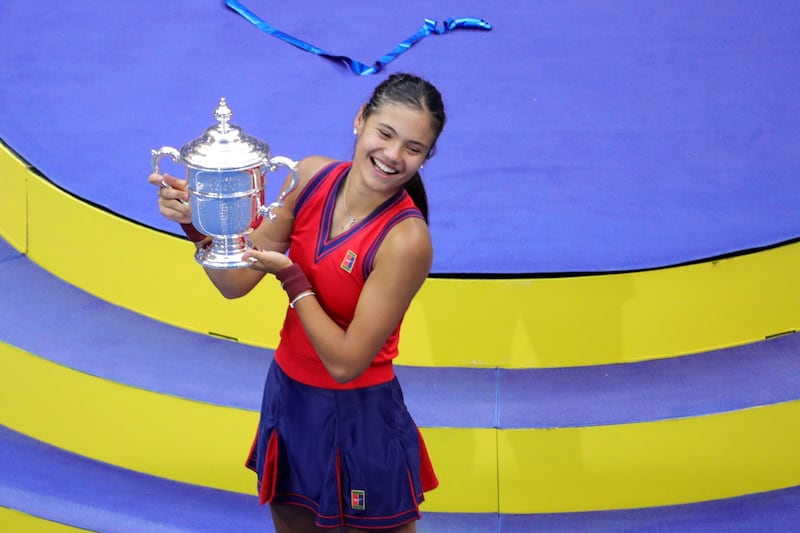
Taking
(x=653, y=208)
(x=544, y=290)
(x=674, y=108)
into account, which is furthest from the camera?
(x=674, y=108)

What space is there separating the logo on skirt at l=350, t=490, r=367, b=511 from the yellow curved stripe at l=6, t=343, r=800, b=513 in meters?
0.87

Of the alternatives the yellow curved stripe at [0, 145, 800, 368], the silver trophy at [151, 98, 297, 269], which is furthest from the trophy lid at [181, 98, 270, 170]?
the yellow curved stripe at [0, 145, 800, 368]

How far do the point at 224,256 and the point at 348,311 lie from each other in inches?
9.1

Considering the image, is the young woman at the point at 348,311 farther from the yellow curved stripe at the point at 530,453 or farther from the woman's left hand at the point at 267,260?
the yellow curved stripe at the point at 530,453

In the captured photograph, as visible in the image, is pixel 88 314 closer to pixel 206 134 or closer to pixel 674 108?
pixel 206 134

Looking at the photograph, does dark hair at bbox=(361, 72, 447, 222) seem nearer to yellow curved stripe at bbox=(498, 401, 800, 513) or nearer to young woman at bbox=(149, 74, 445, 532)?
young woman at bbox=(149, 74, 445, 532)

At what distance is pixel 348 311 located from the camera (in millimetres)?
2188

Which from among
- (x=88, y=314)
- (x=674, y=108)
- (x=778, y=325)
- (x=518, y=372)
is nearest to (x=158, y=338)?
(x=88, y=314)

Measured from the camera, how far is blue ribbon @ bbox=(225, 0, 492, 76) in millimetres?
4754

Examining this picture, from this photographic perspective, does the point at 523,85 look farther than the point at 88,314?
Yes

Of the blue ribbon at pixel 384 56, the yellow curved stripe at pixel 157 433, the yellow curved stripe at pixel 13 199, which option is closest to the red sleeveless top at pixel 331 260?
the yellow curved stripe at pixel 157 433

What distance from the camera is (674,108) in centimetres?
456

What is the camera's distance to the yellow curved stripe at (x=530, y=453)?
3146 mm

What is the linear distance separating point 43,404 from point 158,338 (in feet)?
1.18
